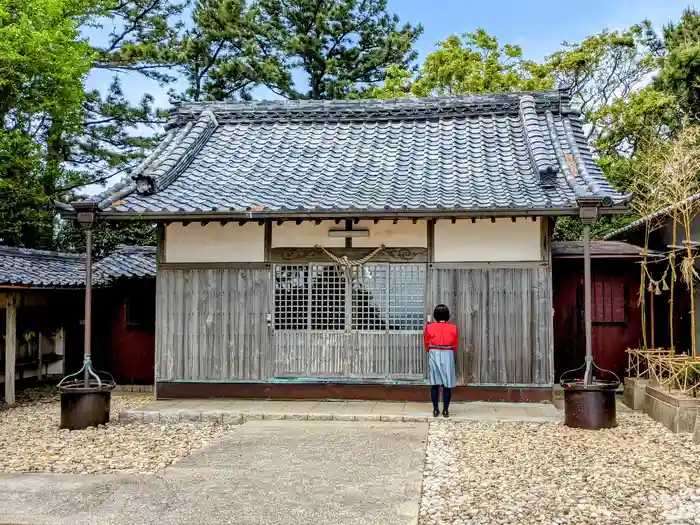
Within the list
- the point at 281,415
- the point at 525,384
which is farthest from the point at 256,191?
the point at 525,384

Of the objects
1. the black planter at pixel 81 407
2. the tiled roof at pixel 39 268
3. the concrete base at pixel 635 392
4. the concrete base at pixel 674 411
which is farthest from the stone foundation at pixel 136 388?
the concrete base at pixel 674 411

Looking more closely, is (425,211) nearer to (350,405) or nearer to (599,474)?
(350,405)

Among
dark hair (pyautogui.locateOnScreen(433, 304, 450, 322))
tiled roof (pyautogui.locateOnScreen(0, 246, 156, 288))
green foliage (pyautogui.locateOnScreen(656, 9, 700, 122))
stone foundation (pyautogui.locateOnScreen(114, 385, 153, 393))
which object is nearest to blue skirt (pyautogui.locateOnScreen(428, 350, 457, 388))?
dark hair (pyautogui.locateOnScreen(433, 304, 450, 322))

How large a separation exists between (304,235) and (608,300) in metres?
5.52

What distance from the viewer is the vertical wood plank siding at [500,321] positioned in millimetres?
9383

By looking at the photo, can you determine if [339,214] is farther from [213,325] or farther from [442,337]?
[213,325]

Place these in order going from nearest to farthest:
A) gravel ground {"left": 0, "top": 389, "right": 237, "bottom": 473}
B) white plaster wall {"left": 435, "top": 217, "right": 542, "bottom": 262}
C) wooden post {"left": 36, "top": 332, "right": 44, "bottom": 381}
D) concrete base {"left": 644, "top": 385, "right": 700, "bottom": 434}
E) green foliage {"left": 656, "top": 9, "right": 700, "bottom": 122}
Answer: gravel ground {"left": 0, "top": 389, "right": 237, "bottom": 473}, concrete base {"left": 644, "top": 385, "right": 700, "bottom": 434}, white plaster wall {"left": 435, "top": 217, "right": 542, "bottom": 262}, wooden post {"left": 36, "top": 332, "right": 44, "bottom": 381}, green foliage {"left": 656, "top": 9, "right": 700, "bottom": 122}

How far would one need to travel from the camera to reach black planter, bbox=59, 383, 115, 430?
8.30 meters

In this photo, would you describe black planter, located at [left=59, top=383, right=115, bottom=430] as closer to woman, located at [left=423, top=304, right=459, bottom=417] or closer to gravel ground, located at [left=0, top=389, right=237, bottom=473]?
gravel ground, located at [left=0, top=389, right=237, bottom=473]

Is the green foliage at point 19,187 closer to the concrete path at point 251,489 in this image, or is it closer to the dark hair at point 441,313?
the concrete path at point 251,489

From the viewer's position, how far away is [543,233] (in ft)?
31.1

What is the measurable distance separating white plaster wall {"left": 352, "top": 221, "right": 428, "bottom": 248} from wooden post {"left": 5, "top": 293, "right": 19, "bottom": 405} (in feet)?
19.1

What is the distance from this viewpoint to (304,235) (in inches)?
392

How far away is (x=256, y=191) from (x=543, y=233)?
14.6 feet
